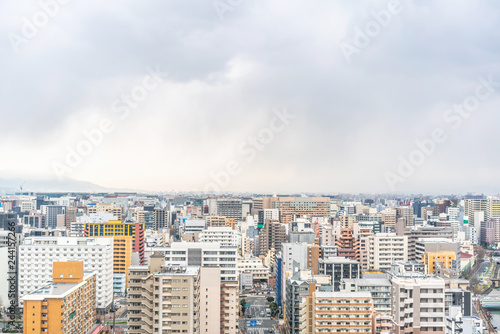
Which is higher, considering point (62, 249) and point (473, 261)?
point (62, 249)

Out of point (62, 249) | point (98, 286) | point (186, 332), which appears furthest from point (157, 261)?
point (62, 249)

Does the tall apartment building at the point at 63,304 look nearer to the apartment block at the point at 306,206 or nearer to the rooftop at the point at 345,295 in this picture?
the rooftop at the point at 345,295

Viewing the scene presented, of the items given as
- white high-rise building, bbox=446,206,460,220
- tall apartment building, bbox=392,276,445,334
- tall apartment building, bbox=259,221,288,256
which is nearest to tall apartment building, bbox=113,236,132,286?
tall apartment building, bbox=259,221,288,256

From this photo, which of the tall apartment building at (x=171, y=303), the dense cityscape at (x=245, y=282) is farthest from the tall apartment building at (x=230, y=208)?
the tall apartment building at (x=171, y=303)

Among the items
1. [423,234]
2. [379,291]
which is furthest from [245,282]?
[379,291]

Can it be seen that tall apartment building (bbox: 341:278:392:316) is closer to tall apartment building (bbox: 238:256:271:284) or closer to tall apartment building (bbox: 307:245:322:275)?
tall apartment building (bbox: 307:245:322:275)

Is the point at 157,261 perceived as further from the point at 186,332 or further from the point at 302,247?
the point at 302,247
